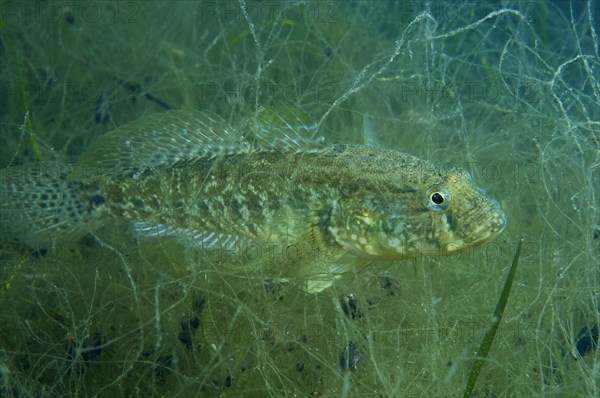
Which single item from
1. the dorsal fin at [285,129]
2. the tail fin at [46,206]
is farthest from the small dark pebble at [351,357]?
the tail fin at [46,206]

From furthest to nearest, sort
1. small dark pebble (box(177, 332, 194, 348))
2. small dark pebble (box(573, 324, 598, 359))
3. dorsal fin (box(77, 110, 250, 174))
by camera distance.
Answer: dorsal fin (box(77, 110, 250, 174))
small dark pebble (box(573, 324, 598, 359))
small dark pebble (box(177, 332, 194, 348))

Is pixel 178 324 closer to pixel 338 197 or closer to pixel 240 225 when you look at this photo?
pixel 240 225

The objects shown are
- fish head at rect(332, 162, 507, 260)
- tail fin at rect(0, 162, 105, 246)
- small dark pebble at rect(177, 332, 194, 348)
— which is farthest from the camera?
tail fin at rect(0, 162, 105, 246)

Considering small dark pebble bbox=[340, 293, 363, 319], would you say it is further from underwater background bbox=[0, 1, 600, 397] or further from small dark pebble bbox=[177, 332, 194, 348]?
small dark pebble bbox=[177, 332, 194, 348]

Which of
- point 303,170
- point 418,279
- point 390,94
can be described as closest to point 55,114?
point 390,94

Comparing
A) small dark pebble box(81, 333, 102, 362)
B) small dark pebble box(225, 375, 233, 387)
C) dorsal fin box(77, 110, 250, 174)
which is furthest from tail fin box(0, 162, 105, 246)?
small dark pebble box(225, 375, 233, 387)

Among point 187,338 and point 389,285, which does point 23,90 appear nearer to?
point 187,338

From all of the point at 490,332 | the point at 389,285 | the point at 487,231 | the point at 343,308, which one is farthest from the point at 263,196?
the point at 490,332
